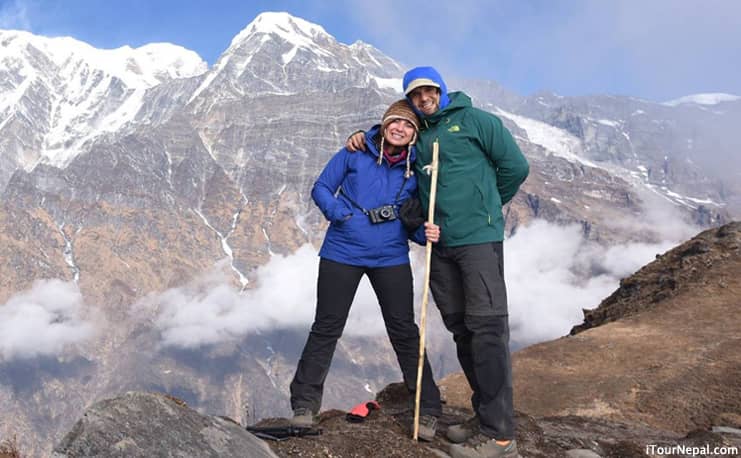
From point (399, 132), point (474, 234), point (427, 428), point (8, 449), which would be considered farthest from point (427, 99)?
point (8, 449)

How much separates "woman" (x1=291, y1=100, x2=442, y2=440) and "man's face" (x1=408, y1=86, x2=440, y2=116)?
7.1 inches

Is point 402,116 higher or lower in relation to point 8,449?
higher

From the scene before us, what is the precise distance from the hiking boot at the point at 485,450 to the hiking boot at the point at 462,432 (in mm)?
308

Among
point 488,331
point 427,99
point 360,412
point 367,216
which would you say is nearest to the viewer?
point 488,331

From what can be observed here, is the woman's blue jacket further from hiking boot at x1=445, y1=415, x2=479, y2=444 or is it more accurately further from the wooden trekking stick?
hiking boot at x1=445, y1=415, x2=479, y2=444

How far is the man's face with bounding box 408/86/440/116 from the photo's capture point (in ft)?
26.0

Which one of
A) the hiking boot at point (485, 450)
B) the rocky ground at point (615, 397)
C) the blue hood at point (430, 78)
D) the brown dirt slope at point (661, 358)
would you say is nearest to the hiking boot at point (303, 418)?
the rocky ground at point (615, 397)

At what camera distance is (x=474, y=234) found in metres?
7.72

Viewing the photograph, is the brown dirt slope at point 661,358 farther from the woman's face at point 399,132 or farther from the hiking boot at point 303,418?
the woman's face at point 399,132

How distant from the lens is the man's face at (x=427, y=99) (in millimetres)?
7938

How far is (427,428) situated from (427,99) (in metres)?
4.27

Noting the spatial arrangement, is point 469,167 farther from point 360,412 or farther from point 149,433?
point 149,433

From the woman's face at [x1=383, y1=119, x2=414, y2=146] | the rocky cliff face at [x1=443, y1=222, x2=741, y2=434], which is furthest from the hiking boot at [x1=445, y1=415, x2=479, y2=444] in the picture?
the rocky cliff face at [x1=443, y1=222, x2=741, y2=434]

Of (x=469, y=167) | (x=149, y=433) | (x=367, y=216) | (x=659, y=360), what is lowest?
(x=149, y=433)
